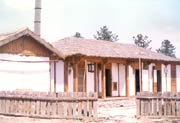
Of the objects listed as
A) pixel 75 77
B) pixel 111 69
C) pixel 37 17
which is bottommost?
pixel 75 77

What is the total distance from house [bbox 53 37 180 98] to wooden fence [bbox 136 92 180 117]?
7.29 metres

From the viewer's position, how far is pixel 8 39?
62.3ft

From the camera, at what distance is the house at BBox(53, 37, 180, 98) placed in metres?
23.3

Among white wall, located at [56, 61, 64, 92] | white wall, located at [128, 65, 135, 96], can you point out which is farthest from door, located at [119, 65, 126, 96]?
white wall, located at [56, 61, 64, 92]

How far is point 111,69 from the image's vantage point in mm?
26344

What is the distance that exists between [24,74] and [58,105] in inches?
239

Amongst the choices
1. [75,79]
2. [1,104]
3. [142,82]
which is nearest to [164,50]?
[142,82]

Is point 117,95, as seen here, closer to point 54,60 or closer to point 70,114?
point 54,60

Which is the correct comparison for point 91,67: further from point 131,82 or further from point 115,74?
point 131,82

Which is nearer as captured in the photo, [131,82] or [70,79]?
[70,79]

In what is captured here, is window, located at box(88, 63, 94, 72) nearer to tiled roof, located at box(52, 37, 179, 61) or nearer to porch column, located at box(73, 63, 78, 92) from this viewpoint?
tiled roof, located at box(52, 37, 179, 61)

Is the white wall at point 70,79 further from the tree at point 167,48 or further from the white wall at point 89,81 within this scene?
the tree at point 167,48

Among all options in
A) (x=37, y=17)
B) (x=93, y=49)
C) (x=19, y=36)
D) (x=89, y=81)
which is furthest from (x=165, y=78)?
(x=19, y=36)

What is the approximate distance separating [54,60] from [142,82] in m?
9.31
